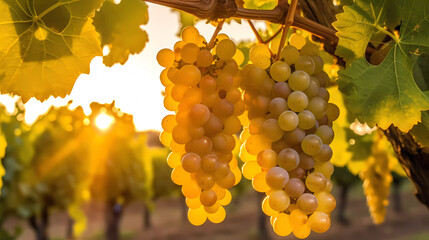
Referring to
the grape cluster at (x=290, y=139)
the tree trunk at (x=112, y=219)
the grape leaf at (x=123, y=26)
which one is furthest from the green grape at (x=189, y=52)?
the tree trunk at (x=112, y=219)

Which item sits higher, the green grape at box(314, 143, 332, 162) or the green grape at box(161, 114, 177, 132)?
the green grape at box(161, 114, 177, 132)

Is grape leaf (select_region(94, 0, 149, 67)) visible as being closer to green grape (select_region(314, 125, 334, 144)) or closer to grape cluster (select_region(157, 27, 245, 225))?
grape cluster (select_region(157, 27, 245, 225))

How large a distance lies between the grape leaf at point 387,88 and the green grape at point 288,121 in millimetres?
117

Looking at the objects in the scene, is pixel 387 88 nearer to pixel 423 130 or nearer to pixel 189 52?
pixel 423 130

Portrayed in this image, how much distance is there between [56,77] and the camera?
936 mm

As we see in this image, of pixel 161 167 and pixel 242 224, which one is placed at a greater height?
pixel 161 167

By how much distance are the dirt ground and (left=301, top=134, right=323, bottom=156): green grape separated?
1560cm

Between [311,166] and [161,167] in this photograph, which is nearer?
[311,166]

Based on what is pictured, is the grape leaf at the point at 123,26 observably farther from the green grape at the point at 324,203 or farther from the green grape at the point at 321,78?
the green grape at the point at 324,203

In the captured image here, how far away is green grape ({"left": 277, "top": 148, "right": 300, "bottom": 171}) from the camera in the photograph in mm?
870

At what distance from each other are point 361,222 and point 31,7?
1968cm

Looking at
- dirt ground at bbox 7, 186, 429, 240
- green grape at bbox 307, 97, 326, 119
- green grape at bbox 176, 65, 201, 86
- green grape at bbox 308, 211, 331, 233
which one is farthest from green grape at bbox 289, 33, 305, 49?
dirt ground at bbox 7, 186, 429, 240

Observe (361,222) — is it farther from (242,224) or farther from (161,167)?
(161,167)

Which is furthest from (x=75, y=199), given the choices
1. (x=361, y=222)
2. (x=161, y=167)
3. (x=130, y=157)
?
(x=361, y=222)
